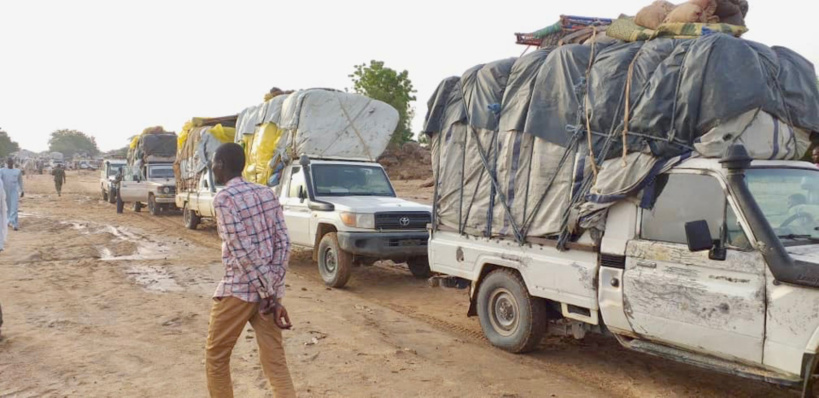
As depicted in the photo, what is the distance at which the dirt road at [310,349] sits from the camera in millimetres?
4898

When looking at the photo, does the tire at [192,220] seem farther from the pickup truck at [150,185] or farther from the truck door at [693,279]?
the truck door at [693,279]

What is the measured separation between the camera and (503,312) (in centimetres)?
608

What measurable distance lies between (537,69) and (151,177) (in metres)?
18.8

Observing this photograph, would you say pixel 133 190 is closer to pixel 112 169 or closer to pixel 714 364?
pixel 112 169

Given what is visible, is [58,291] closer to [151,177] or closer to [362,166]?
[362,166]

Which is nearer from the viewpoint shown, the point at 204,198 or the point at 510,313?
the point at 510,313

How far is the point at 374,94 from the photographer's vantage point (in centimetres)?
3331

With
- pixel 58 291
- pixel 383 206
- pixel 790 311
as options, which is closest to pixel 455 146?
pixel 383 206

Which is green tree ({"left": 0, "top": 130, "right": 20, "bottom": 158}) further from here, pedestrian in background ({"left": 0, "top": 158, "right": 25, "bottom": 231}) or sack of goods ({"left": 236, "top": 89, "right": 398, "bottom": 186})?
sack of goods ({"left": 236, "top": 89, "right": 398, "bottom": 186})

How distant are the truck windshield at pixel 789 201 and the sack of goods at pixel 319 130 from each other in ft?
25.0

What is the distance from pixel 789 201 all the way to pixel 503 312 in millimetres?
2737

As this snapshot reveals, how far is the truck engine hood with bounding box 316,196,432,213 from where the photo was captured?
9047mm

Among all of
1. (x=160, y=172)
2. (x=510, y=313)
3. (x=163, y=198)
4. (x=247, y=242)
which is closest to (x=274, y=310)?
(x=247, y=242)

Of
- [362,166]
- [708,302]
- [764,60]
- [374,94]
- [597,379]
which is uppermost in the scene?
[374,94]
